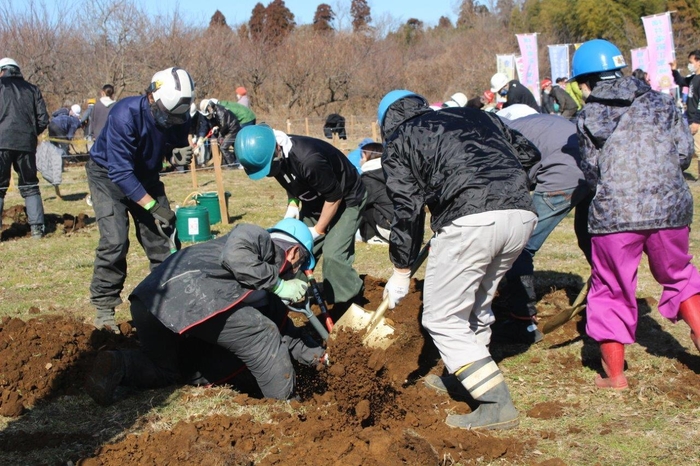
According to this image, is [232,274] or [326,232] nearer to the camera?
[232,274]

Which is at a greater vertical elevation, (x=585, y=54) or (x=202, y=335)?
(x=585, y=54)

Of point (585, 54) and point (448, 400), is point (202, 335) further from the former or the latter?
point (585, 54)

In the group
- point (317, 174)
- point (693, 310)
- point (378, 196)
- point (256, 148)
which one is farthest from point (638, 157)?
point (378, 196)

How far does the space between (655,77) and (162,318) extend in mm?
20880

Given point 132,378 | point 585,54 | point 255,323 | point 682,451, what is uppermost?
point 585,54

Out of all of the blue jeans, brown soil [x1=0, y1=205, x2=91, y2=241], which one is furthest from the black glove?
brown soil [x1=0, y1=205, x2=91, y2=241]

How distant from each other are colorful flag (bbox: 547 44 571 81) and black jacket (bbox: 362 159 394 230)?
764 inches

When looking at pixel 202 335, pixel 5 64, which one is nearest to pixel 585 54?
pixel 202 335

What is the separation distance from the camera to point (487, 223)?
3787mm

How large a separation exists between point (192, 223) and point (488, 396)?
6099 millimetres

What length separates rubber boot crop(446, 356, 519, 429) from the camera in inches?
157

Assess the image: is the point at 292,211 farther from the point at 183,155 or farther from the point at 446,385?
the point at 183,155

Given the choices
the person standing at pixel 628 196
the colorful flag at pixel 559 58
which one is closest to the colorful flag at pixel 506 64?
the colorful flag at pixel 559 58

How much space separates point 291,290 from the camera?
438 centimetres
